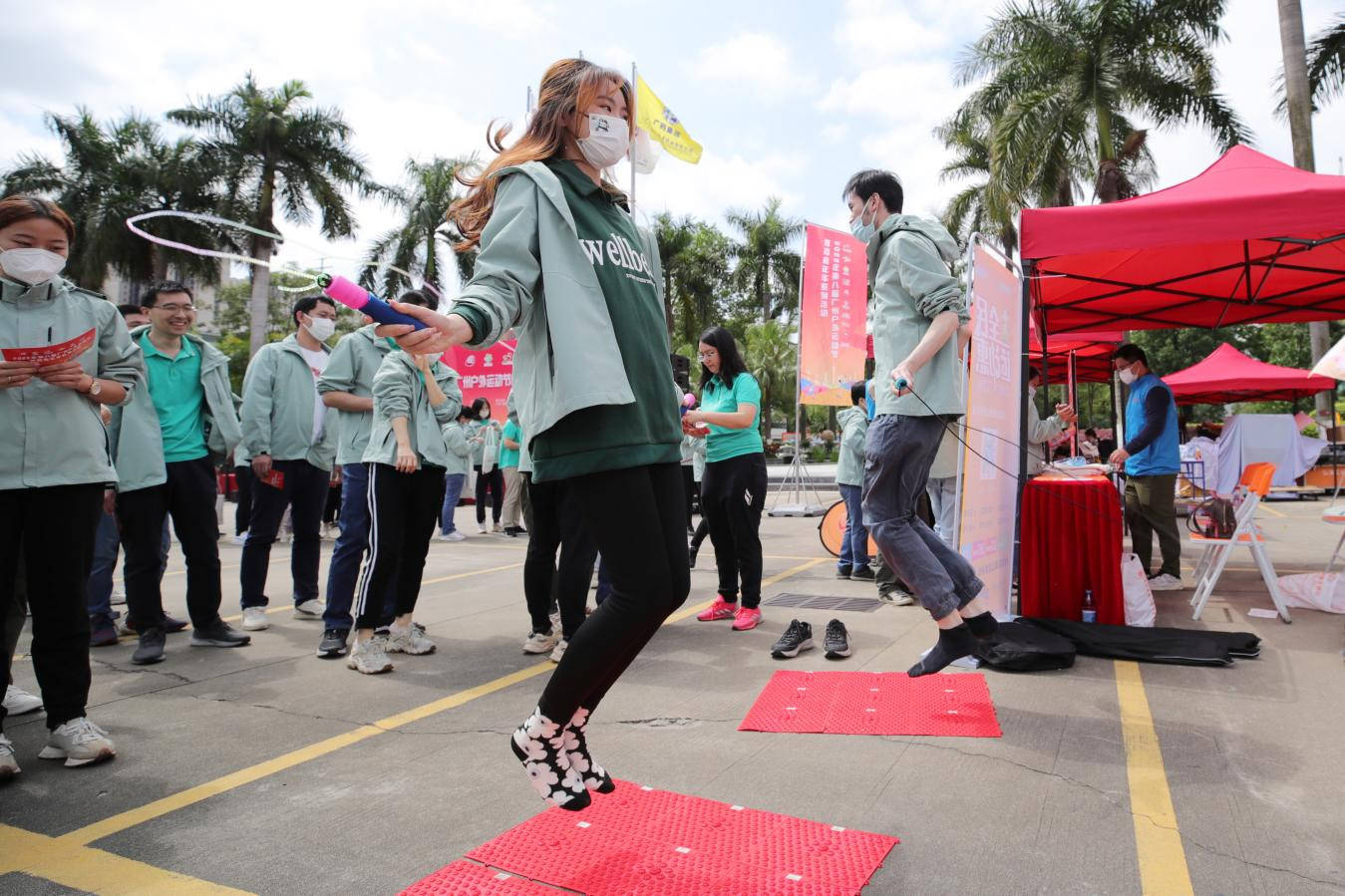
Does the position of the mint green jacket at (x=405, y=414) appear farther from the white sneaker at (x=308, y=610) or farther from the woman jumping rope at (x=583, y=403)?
the woman jumping rope at (x=583, y=403)

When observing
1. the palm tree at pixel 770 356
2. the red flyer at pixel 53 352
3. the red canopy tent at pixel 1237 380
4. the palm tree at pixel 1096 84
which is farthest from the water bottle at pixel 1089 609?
the palm tree at pixel 770 356

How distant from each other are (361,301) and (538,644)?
332 cm

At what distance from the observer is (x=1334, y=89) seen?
16219mm

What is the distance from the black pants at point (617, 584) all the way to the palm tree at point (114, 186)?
30.5 metres

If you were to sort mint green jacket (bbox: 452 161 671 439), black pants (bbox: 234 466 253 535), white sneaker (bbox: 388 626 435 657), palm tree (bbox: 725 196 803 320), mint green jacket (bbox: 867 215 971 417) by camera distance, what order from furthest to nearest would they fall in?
palm tree (bbox: 725 196 803 320) → black pants (bbox: 234 466 253 535) → white sneaker (bbox: 388 626 435 657) → mint green jacket (bbox: 867 215 971 417) → mint green jacket (bbox: 452 161 671 439)

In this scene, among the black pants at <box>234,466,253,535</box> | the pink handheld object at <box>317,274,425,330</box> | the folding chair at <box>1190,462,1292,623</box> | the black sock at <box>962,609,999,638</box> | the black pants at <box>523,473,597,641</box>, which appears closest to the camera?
the pink handheld object at <box>317,274,425,330</box>

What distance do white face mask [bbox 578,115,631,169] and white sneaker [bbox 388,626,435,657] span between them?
3.22 m

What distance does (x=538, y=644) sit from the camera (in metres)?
4.65

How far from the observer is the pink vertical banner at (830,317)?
566 inches

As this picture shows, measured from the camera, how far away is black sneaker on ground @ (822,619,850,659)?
169 inches

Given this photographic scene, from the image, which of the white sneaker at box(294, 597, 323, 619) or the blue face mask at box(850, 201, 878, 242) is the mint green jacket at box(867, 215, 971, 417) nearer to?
the blue face mask at box(850, 201, 878, 242)

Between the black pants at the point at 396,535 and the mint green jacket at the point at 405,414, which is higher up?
the mint green jacket at the point at 405,414

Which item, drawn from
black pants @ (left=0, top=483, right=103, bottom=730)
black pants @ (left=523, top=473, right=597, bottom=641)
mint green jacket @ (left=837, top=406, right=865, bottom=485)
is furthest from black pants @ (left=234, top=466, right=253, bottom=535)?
mint green jacket @ (left=837, top=406, right=865, bottom=485)

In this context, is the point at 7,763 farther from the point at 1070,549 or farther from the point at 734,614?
the point at 1070,549
